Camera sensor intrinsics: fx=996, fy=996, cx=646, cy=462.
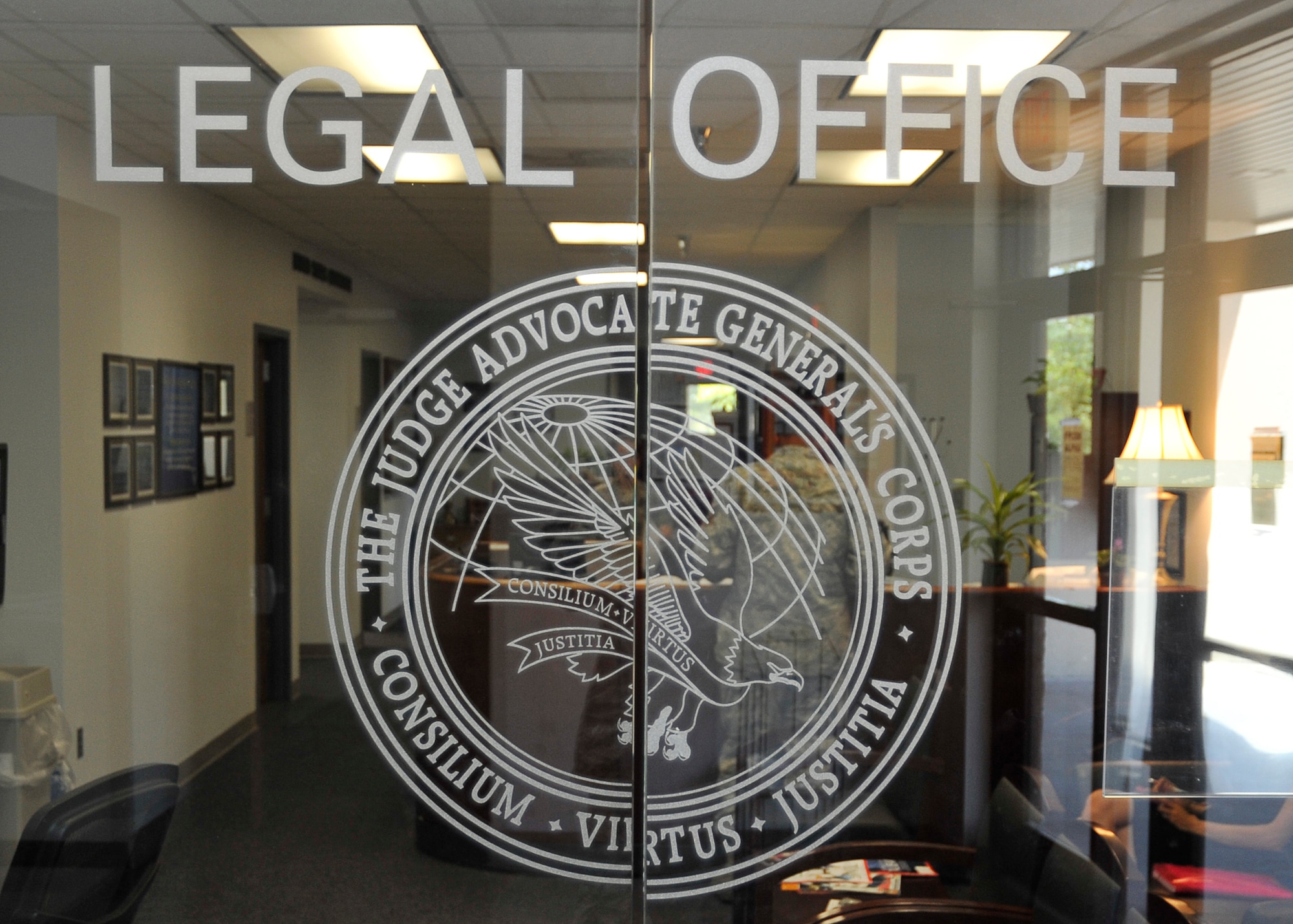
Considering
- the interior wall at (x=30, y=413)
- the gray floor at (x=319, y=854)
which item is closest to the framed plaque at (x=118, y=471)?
the interior wall at (x=30, y=413)

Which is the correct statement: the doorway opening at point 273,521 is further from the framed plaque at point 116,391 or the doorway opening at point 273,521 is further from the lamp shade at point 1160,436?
the lamp shade at point 1160,436

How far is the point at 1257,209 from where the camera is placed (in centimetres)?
207

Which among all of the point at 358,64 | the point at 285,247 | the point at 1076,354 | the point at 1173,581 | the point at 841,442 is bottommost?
the point at 1173,581

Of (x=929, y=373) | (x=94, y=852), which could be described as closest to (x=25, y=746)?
(x=94, y=852)

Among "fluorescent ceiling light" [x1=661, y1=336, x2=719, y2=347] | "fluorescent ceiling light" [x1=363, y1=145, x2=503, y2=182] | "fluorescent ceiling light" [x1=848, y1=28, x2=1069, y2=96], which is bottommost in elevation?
"fluorescent ceiling light" [x1=661, y1=336, x2=719, y2=347]

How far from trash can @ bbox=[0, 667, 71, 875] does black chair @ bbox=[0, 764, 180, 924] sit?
0.03 m

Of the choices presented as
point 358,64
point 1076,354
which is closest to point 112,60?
point 358,64

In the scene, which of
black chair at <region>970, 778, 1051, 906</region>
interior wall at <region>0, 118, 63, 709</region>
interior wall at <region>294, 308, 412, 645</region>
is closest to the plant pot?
black chair at <region>970, 778, 1051, 906</region>

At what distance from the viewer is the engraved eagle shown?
2.01 m

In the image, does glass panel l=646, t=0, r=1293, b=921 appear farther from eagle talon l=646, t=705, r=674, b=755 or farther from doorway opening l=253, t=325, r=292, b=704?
doorway opening l=253, t=325, r=292, b=704

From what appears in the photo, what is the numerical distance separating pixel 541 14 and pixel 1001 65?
3.04ft

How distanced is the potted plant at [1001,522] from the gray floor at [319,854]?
90 centimetres

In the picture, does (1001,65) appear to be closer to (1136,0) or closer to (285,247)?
(1136,0)

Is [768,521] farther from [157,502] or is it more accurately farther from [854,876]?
[157,502]
